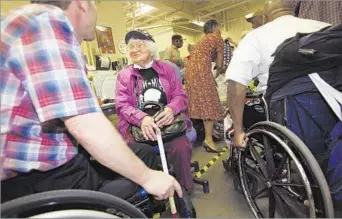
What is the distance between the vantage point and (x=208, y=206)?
1561mm

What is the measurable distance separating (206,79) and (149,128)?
1391 millimetres

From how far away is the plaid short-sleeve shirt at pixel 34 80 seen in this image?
0.53 metres

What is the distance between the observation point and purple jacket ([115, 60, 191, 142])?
1443 mm

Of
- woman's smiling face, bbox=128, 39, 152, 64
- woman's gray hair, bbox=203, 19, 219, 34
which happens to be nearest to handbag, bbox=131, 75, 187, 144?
woman's smiling face, bbox=128, 39, 152, 64

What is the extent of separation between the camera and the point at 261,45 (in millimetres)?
A: 1183

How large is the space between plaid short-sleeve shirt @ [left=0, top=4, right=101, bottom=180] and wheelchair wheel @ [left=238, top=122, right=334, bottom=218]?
710 mm

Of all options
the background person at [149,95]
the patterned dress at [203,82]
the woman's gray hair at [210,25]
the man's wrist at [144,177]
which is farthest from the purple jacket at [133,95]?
the woman's gray hair at [210,25]

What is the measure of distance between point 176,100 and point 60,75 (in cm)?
102

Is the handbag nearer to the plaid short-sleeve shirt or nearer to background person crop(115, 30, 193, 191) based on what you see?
background person crop(115, 30, 193, 191)

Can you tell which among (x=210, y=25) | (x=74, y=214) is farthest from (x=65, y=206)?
(x=210, y=25)

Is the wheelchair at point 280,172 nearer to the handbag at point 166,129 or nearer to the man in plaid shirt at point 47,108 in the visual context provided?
the handbag at point 166,129

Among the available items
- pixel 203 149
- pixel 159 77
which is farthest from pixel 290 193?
pixel 203 149

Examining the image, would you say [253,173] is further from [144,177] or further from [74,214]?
[74,214]

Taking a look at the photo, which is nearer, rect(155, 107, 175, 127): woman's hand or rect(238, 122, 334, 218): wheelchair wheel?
rect(238, 122, 334, 218): wheelchair wheel
